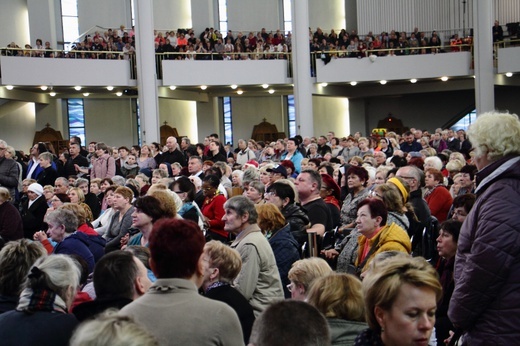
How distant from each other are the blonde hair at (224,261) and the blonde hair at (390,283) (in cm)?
156

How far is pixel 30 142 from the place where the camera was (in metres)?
26.8

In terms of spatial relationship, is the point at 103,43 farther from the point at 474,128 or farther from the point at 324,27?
the point at 474,128

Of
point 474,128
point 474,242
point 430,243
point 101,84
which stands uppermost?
point 101,84

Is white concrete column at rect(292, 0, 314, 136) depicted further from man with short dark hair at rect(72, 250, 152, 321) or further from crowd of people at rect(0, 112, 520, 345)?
man with short dark hair at rect(72, 250, 152, 321)

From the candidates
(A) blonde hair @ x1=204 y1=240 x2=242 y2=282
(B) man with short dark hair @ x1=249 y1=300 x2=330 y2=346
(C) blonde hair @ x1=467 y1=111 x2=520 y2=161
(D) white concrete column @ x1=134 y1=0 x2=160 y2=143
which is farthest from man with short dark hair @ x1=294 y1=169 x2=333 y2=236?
(D) white concrete column @ x1=134 y1=0 x2=160 y2=143

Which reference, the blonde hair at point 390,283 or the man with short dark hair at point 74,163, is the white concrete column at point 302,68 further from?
the blonde hair at point 390,283

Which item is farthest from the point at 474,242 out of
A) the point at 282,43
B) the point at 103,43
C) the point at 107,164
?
the point at 282,43

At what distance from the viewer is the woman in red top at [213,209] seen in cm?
802

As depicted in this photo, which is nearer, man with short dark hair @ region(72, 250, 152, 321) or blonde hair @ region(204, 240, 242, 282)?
man with short dark hair @ region(72, 250, 152, 321)

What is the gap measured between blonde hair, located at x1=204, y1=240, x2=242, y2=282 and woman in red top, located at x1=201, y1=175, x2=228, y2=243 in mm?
3355

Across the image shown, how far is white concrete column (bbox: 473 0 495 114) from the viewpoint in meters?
24.5

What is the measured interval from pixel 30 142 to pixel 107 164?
14588 mm

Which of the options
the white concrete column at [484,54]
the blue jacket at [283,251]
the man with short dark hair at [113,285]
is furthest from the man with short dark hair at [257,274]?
the white concrete column at [484,54]

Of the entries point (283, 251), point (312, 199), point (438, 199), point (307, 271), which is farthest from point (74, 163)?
point (307, 271)
